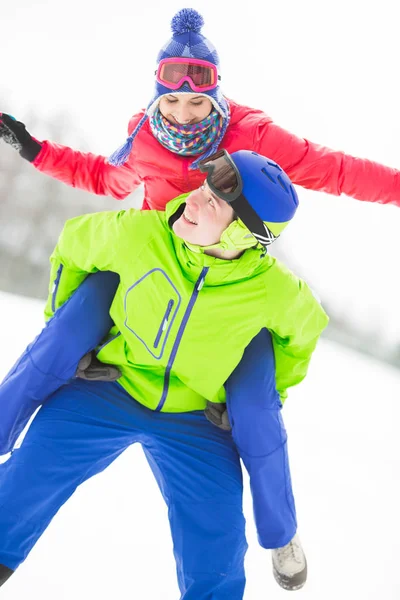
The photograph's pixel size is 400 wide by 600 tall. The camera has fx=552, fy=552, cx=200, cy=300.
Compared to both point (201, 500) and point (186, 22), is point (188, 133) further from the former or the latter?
point (201, 500)

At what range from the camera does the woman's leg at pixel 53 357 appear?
135 centimetres

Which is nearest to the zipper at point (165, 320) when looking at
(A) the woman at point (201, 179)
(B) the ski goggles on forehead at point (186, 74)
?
(A) the woman at point (201, 179)

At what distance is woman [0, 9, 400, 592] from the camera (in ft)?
4.48

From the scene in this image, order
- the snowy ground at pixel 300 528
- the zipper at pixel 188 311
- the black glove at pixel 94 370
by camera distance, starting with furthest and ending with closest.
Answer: the snowy ground at pixel 300 528 < the black glove at pixel 94 370 < the zipper at pixel 188 311

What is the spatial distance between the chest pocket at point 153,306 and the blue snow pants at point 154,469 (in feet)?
0.75

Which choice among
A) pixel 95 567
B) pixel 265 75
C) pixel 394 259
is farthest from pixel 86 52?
pixel 95 567

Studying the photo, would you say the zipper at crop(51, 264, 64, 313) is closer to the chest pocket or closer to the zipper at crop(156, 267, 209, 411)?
the chest pocket

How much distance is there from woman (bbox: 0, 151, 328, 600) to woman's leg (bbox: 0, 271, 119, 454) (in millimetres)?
47

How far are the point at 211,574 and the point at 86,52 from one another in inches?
170

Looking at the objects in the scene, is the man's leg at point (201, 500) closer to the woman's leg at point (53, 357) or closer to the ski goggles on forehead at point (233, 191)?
the woman's leg at point (53, 357)

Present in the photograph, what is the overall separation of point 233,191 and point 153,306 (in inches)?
13.7

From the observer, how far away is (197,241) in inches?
49.8

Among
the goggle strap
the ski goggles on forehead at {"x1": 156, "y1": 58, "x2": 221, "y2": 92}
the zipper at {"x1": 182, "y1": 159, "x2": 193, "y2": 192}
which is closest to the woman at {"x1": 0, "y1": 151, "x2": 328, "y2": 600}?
the goggle strap

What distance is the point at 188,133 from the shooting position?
147cm
